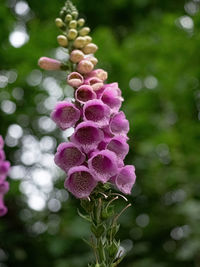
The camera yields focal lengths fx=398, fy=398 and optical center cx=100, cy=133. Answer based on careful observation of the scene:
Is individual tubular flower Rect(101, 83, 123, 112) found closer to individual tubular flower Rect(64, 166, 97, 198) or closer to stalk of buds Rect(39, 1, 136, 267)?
stalk of buds Rect(39, 1, 136, 267)

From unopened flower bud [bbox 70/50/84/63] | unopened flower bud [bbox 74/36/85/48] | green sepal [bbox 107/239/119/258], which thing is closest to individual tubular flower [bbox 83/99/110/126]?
unopened flower bud [bbox 70/50/84/63]

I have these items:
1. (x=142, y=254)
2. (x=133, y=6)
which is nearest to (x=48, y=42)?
(x=133, y=6)

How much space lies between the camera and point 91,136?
4.91ft

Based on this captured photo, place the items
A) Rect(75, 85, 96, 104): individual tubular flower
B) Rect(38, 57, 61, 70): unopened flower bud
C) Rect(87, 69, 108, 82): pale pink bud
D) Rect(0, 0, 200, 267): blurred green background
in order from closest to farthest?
Rect(75, 85, 96, 104): individual tubular flower → Rect(87, 69, 108, 82): pale pink bud → Rect(38, 57, 61, 70): unopened flower bud → Rect(0, 0, 200, 267): blurred green background

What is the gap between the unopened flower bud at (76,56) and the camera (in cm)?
167

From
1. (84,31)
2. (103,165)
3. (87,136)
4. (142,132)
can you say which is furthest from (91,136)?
(142,132)

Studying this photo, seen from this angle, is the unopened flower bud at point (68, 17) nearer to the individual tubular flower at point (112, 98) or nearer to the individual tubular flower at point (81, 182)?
the individual tubular flower at point (112, 98)

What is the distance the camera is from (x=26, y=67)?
3701 mm

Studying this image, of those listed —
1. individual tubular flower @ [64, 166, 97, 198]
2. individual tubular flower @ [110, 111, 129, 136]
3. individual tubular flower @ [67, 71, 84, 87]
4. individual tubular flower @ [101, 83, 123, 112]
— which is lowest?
individual tubular flower @ [64, 166, 97, 198]

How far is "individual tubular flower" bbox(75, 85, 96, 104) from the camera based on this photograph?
1600 mm

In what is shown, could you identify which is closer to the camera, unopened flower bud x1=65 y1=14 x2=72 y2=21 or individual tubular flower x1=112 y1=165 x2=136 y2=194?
individual tubular flower x1=112 y1=165 x2=136 y2=194

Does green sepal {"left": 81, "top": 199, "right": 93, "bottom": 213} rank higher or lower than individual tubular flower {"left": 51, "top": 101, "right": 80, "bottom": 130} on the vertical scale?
lower

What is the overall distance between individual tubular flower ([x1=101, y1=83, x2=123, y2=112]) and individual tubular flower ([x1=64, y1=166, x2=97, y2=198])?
0.99ft

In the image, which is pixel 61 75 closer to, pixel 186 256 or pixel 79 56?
pixel 186 256
